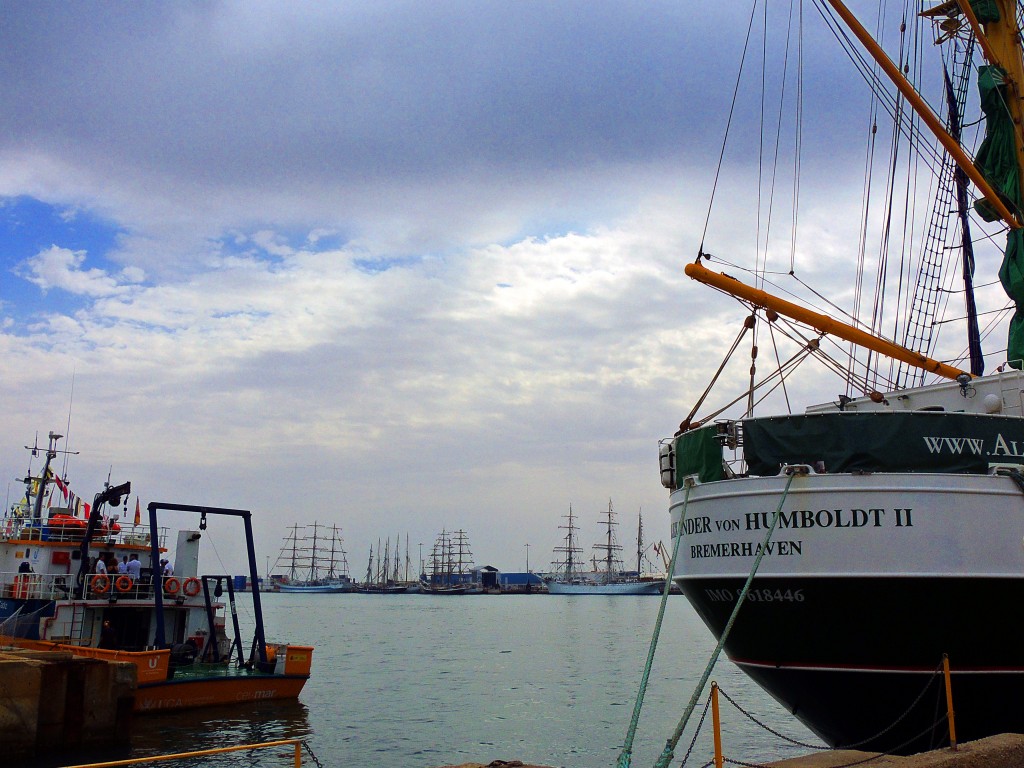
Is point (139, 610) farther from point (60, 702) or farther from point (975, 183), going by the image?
point (975, 183)

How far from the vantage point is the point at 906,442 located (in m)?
13.0

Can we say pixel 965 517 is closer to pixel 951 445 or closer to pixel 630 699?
pixel 951 445

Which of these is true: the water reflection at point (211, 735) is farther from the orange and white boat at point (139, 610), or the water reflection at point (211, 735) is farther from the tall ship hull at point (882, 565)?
the tall ship hull at point (882, 565)

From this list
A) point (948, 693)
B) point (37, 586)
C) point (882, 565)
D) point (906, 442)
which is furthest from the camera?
point (37, 586)

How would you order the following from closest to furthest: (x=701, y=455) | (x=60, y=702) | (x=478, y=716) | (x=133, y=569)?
(x=701, y=455)
(x=60, y=702)
(x=478, y=716)
(x=133, y=569)

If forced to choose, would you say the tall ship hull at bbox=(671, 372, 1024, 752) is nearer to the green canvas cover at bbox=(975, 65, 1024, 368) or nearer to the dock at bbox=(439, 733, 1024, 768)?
the dock at bbox=(439, 733, 1024, 768)

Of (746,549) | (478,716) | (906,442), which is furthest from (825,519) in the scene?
(478,716)

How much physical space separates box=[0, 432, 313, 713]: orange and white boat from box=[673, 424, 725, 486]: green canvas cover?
45.5ft

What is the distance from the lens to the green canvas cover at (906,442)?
1301 centimetres

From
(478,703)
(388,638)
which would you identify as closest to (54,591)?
(478,703)

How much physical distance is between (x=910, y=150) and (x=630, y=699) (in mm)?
19555

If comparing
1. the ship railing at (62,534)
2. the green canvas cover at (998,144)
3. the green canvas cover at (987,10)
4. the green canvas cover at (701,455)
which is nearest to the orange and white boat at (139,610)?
the ship railing at (62,534)

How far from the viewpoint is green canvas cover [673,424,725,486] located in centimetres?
1452

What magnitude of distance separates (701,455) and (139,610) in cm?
1840
